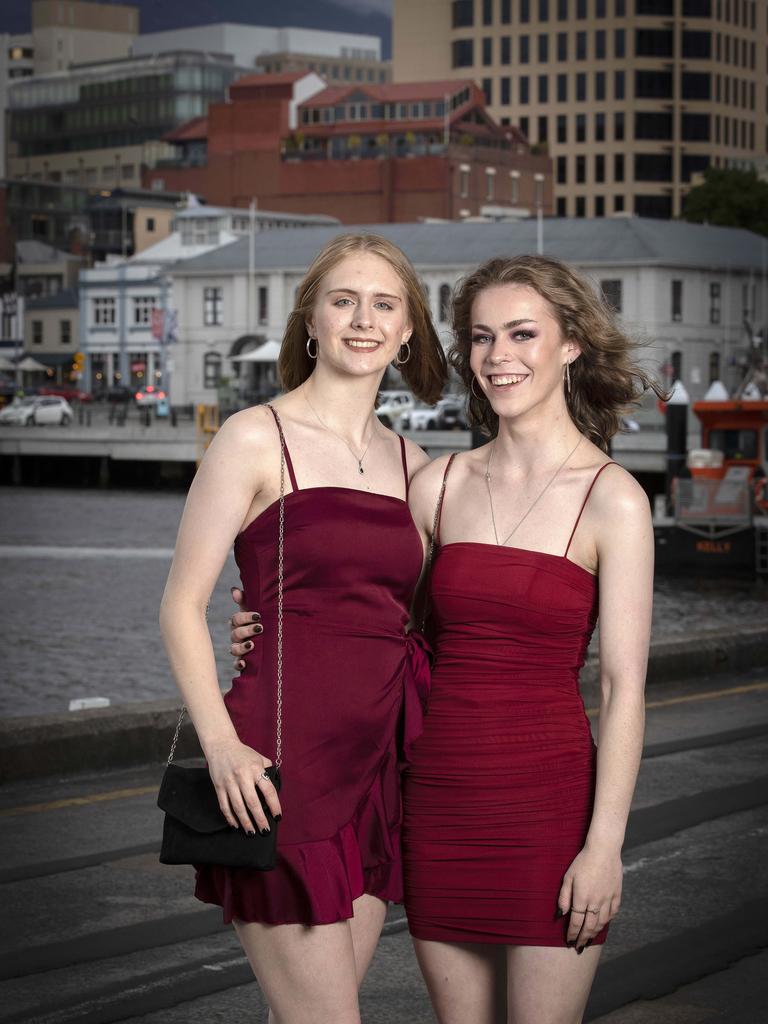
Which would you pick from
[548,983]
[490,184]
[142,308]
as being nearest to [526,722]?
[548,983]

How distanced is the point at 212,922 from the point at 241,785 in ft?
10.5

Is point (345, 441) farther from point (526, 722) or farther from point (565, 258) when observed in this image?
point (565, 258)

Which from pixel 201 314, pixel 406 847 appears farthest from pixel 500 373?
pixel 201 314

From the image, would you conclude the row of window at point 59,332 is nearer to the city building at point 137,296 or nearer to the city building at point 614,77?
the city building at point 137,296

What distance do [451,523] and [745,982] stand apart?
272 cm

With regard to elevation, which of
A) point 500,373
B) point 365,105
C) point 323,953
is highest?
point 365,105

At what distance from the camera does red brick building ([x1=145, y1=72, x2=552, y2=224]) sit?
11538cm

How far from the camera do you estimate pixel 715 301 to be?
87.4 metres

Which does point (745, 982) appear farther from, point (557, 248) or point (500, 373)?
point (557, 248)

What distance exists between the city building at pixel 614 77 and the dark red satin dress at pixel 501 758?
16436 cm

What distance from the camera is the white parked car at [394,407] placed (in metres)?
62.2

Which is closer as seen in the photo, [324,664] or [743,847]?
[324,664]

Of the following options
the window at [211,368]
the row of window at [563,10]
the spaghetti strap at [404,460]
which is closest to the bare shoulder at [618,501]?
the spaghetti strap at [404,460]

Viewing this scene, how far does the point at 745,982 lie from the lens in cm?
581
